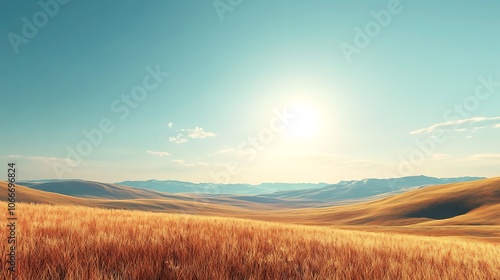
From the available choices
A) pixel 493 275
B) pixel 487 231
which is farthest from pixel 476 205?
pixel 493 275

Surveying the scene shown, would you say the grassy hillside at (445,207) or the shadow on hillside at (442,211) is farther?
the shadow on hillside at (442,211)

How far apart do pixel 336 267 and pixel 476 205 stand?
403 feet

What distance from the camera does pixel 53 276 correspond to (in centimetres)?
307

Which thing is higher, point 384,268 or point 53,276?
point 53,276

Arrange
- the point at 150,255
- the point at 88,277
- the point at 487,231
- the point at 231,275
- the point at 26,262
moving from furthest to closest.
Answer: the point at 487,231 < the point at 150,255 < the point at 231,275 < the point at 26,262 < the point at 88,277

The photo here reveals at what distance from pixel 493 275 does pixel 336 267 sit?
94.7 inches

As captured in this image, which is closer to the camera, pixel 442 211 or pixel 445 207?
pixel 442 211

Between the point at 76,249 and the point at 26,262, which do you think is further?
the point at 76,249

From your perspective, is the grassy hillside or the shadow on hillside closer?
the grassy hillside

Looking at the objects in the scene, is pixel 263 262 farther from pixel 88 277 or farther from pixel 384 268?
pixel 88 277

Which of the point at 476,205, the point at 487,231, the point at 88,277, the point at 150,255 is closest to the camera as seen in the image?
the point at 88,277

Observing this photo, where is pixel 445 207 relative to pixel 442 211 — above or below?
above

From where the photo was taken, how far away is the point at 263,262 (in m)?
4.08

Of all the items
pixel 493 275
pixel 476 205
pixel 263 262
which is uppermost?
pixel 263 262
